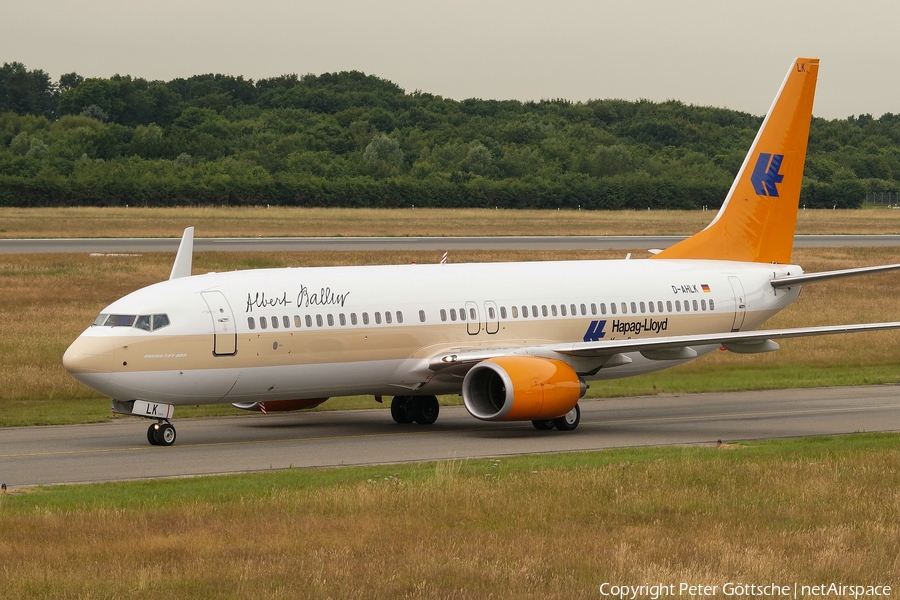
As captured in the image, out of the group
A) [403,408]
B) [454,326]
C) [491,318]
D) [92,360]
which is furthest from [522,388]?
[92,360]

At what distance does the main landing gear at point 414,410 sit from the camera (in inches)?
1243

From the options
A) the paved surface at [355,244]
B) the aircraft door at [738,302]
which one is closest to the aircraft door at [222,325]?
the aircraft door at [738,302]

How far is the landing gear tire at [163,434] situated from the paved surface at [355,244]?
132 feet

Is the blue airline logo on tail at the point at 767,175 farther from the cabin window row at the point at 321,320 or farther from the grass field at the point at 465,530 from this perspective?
the grass field at the point at 465,530

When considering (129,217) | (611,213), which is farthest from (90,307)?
(611,213)

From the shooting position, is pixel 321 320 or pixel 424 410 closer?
pixel 321 320

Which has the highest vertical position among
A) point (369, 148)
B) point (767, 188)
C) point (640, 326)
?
point (369, 148)

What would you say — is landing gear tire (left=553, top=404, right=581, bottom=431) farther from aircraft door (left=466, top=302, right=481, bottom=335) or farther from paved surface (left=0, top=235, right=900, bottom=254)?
paved surface (left=0, top=235, right=900, bottom=254)

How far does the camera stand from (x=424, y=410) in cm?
3159

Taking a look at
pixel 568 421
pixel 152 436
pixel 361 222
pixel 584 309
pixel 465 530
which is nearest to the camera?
pixel 465 530

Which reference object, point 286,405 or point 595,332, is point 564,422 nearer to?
point 595,332

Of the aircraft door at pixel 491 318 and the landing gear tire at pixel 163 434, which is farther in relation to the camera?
the aircraft door at pixel 491 318

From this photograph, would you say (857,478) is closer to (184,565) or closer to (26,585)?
(184,565)
